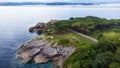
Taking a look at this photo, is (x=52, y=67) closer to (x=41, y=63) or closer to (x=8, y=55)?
(x=41, y=63)

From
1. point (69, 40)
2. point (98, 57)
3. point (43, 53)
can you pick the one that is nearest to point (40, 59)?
point (43, 53)

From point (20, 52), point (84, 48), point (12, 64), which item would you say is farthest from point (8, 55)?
point (84, 48)

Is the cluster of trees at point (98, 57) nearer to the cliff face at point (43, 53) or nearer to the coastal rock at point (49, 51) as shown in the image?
the cliff face at point (43, 53)

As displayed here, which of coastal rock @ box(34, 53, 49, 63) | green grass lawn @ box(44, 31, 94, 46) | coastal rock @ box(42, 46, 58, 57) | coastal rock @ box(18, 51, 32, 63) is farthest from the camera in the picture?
green grass lawn @ box(44, 31, 94, 46)

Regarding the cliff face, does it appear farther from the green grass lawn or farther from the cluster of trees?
the cluster of trees

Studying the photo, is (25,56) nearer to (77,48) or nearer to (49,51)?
(49,51)

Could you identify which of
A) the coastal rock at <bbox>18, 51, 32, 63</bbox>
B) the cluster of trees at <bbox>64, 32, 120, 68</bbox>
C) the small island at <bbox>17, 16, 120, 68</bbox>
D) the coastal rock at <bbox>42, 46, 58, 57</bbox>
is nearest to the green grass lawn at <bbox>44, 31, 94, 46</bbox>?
the small island at <bbox>17, 16, 120, 68</bbox>

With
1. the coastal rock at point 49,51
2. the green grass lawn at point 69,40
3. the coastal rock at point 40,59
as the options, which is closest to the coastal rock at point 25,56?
the coastal rock at point 40,59
